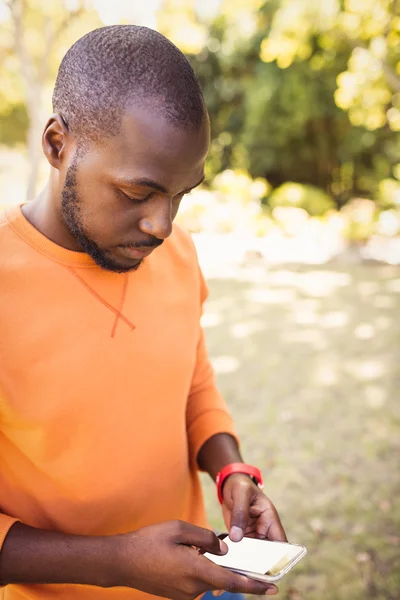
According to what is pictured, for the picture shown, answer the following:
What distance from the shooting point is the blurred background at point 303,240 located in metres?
3.99

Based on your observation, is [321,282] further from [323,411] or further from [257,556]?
[257,556]

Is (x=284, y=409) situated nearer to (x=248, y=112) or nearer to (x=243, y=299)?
(x=243, y=299)

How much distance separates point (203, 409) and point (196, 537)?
55 cm

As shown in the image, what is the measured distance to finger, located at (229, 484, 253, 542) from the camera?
150cm

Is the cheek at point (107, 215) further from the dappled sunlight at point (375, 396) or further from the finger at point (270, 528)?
the dappled sunlight at point (375, 396)

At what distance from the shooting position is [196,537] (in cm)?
133

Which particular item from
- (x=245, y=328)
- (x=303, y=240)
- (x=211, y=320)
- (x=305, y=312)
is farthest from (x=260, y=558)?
(x=303, y=240)

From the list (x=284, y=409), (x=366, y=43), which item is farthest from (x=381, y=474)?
(x=366, y=43)

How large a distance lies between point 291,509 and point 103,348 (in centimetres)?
284

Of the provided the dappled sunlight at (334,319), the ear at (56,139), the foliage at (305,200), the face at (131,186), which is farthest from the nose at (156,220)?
the foliage at (305,200)

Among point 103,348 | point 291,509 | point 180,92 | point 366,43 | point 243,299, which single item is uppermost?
point 180,92

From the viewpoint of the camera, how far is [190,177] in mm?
1406

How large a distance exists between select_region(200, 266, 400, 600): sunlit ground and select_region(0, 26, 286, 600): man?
2.10m

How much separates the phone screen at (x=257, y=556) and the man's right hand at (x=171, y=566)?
0.07 metres
